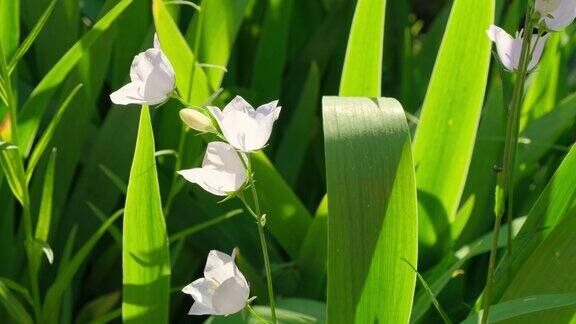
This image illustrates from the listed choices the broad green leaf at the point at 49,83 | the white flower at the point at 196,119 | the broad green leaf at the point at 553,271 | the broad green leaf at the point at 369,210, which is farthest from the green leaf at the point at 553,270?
the broad green leaf at the point at 49,83

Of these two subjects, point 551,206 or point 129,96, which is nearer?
point 129,96

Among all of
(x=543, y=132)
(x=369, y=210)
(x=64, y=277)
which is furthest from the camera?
(x=543, y=132)

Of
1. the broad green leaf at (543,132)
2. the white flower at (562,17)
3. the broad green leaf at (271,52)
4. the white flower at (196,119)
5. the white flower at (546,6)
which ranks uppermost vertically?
the white flower at (546,6)

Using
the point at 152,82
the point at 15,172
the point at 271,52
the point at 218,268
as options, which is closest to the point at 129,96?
the point at 152,82

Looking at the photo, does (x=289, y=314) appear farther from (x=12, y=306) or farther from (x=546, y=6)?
(x=546, y=6)

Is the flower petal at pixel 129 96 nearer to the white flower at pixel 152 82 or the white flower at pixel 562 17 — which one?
the white flower at pixel 152 82
